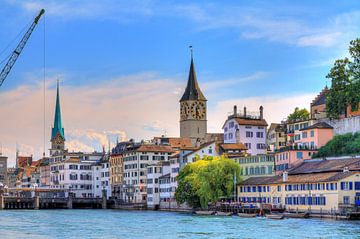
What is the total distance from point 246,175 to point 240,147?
67.7 feet

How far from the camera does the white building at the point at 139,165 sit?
178 meters

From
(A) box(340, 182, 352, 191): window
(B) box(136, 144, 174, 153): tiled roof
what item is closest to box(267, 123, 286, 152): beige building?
(B) box(136, 144, 174, 153): tiled roof

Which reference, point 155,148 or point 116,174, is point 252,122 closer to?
point 155,148

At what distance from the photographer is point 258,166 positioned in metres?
130

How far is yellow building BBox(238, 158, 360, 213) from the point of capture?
328ft

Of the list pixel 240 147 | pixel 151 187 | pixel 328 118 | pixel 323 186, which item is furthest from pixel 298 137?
pixel 151 187

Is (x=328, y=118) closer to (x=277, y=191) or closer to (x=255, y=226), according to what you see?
(x=277, y=191)

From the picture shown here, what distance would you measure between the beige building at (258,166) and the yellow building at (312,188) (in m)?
3.49

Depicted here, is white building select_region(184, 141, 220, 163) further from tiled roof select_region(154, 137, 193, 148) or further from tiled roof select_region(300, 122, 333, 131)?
tiled roof select_region(154, 137, 193, 148)

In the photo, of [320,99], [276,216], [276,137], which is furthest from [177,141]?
[276,216]

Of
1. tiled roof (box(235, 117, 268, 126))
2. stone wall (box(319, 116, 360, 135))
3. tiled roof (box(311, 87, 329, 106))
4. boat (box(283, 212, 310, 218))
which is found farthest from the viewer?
tiled roof (box(235, 117, 268, 126))

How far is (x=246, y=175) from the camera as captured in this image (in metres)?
131

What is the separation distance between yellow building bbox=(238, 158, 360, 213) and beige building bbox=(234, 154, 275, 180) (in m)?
3.49

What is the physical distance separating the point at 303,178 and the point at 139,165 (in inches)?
2933
